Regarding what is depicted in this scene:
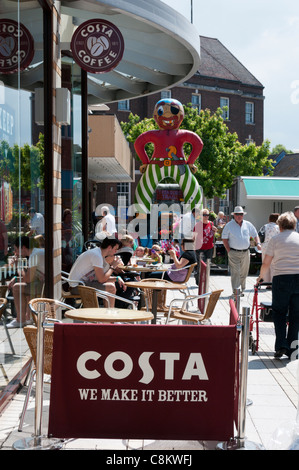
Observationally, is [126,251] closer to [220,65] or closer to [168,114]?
[168,114]

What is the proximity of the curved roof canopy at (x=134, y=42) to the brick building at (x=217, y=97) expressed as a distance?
35.7 metres

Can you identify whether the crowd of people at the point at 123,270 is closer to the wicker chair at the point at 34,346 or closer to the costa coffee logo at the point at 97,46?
the wicker chair at the point at 34,346

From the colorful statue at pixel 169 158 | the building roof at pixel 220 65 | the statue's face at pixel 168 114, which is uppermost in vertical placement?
the building roof at pixel 220 65

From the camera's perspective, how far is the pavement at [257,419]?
4.49 meters

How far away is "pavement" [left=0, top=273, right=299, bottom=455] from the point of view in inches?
177

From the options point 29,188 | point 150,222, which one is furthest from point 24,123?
point 150,222

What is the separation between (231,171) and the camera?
4341 cm

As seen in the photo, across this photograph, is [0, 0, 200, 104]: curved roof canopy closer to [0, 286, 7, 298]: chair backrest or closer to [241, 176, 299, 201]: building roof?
[0, 286, 7, 298]: chair backrest

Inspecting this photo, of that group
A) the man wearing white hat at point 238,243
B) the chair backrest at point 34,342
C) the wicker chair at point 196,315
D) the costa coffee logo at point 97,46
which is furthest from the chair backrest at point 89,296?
the man wearing white hat at point 238,243

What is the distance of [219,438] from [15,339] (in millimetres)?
2507

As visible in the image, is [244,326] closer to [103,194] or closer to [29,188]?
[29,188]

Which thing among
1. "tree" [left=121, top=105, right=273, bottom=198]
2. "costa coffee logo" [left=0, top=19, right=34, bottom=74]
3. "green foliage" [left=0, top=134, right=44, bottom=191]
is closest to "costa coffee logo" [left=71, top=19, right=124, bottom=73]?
"green foliage" [left=0, top=134, right=44, bottom=191]

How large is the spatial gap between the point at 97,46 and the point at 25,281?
401 centimetres

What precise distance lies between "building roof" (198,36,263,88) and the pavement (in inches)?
1909
